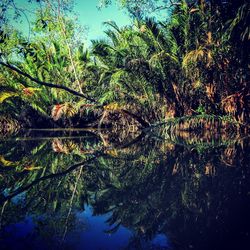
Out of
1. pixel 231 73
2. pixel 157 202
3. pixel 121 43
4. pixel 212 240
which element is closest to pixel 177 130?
pixel 231 73

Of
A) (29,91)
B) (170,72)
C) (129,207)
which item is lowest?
(129,207)

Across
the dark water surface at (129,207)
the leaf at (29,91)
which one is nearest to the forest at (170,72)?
the leaf at (29,91)

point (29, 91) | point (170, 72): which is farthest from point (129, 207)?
point (29, 91)

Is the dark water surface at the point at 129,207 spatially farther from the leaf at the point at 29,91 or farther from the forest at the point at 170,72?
the leaf at the point at 29,91

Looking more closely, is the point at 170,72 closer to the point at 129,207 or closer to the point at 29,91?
the point at 29,91

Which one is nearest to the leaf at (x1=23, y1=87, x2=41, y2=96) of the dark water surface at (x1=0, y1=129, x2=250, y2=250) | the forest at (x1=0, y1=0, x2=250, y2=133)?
the forest at (x1=0, y1=0, x2=250, y2=133)

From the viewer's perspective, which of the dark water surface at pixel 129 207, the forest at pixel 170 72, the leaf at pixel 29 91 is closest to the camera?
the dark water surface at pixel 129 207

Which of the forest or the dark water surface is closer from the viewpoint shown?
the dark water surface

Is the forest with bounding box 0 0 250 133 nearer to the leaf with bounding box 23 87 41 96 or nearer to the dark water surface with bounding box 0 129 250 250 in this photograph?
the leaf with bounding box 23 87 41 96

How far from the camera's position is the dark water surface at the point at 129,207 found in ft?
4.79

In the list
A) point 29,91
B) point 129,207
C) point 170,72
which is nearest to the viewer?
point 129,207

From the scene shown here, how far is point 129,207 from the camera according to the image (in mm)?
2000

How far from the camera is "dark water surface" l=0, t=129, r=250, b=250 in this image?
4.79 feet

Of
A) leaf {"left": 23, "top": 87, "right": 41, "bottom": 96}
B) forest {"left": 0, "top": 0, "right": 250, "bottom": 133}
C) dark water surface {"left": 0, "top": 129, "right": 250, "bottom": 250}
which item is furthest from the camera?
leaf {"left": 23, "top": 87, "right": 41, "bottom": 96}
